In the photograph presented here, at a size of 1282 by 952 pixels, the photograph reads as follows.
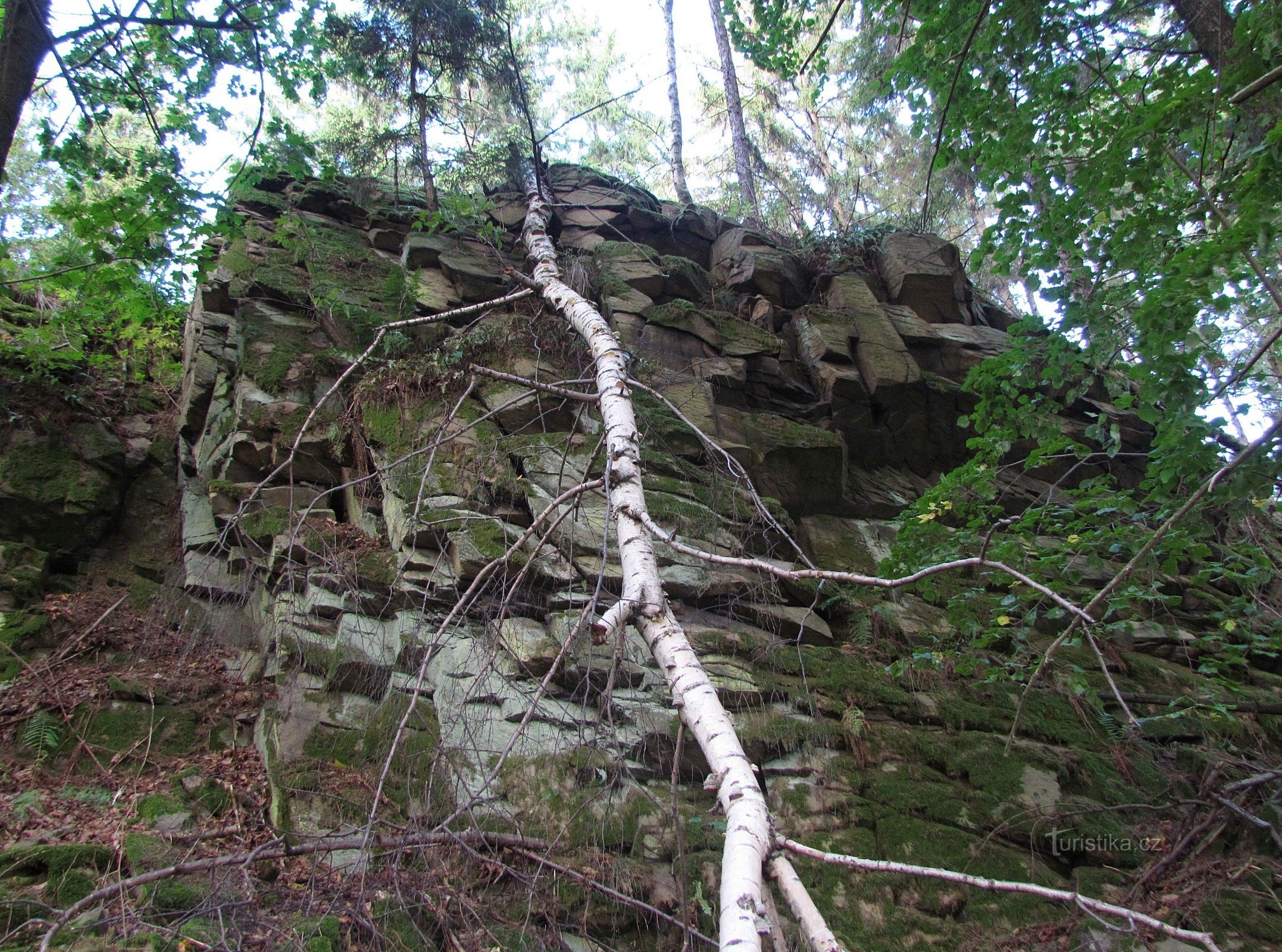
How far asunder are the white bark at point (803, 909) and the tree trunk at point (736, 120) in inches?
500

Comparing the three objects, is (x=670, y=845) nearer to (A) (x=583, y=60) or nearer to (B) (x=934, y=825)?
(B) (x=934, y=825)

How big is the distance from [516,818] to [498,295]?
22.3 ft

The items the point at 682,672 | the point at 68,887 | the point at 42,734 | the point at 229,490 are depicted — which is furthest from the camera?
the point at 229,490

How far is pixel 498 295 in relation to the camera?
28.6 feet

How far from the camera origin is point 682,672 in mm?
2629

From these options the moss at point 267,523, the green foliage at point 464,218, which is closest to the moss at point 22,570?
the moss at point 267,523

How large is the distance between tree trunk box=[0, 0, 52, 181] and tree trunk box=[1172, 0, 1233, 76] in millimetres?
7373

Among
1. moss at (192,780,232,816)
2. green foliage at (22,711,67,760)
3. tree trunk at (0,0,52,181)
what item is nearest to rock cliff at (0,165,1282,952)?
moss at (192,780,232,816)

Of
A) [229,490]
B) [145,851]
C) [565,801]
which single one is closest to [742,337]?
[229,490]

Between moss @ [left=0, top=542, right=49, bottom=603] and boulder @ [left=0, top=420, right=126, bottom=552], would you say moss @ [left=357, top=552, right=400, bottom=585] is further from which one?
boulder @ [left=0, top=420, right=126, bottom=552]

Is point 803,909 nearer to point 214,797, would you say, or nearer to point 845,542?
point 214,797

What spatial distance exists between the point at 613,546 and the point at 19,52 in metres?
4.74

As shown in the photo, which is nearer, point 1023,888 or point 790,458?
point 1023,888

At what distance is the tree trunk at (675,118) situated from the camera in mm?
13852
